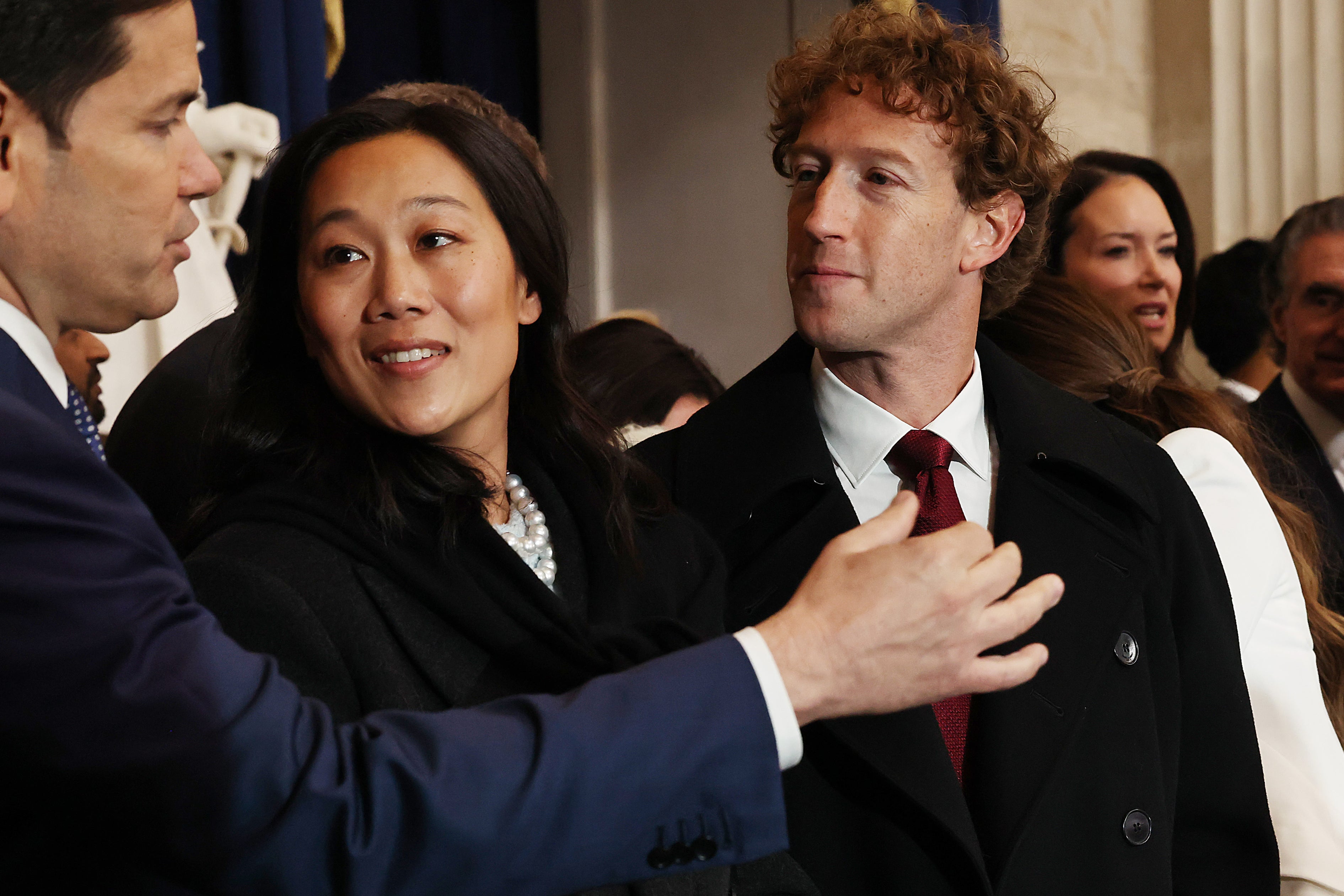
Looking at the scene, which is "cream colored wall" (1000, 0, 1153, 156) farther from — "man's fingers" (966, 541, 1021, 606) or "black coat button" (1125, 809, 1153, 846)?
"man's fingers" (966, 541, 1021, 606)

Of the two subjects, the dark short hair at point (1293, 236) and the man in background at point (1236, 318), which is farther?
the man in background at point (1236, 318)

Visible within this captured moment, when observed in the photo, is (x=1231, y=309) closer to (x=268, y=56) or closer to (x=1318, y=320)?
(x=1318, y=320)

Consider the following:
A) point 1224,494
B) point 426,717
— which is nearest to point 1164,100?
point 1224,494

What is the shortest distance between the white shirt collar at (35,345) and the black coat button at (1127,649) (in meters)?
1.32

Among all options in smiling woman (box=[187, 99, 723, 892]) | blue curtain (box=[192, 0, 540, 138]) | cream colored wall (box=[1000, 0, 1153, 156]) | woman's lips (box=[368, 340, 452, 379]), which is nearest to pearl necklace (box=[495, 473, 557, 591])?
smiling woman (box=[187, 99, 723, 892])

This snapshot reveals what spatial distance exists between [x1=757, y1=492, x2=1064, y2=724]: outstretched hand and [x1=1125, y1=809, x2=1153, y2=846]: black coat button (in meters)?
0.67

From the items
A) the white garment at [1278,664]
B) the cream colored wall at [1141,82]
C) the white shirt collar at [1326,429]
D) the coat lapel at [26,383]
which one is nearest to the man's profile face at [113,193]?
the coat lapel at [26,383]

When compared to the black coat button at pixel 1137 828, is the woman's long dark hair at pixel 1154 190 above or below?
above

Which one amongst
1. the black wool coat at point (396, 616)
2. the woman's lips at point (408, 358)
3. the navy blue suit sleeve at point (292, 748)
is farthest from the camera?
the woman's lips at point (408, 358)

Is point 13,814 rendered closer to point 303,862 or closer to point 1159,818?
point 303,862

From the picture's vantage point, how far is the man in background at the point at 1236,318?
405cm

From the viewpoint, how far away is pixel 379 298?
57.6 inches

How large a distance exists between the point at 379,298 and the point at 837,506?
27.4 inches

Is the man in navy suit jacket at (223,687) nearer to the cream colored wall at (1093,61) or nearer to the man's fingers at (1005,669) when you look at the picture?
the man's fingers at (1005,669)
